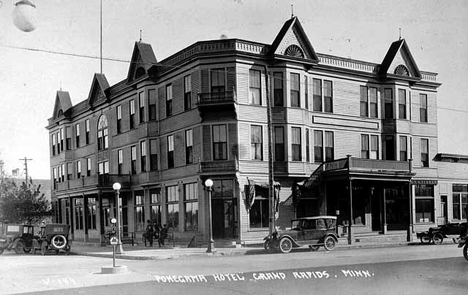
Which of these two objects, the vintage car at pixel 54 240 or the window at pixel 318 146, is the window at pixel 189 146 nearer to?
the window at pixel 318 146

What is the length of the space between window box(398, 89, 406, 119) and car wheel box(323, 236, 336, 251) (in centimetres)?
1400

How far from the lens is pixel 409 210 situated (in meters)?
33.4

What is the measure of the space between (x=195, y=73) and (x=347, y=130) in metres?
10.9

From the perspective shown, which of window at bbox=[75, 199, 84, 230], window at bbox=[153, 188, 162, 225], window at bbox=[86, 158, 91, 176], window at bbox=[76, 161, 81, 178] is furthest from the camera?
window at bbox=[76, 161, 81, 178]

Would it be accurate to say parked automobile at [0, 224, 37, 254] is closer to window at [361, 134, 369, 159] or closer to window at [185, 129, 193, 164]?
window at [185, 129, 193, 164]

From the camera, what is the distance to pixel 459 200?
39.2 metres

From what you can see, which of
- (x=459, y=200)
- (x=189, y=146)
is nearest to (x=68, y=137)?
(x=189, y=146)

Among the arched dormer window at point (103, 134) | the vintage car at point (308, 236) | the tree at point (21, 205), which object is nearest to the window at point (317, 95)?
the vintage car at point (308, 236)

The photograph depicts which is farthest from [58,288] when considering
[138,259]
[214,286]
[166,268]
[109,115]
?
[109,115]

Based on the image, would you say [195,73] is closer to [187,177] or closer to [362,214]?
[187,177]

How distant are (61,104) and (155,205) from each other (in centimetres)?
2047

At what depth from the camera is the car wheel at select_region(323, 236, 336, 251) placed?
84.2 feet

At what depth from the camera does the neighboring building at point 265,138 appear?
2995 cm

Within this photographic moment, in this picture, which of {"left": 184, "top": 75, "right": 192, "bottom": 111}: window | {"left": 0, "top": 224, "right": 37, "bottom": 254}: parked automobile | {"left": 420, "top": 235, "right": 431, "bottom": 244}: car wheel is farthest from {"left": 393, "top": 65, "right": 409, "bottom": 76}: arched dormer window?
{"left": 0, "top": 224, "right": 37, "bottom": 254}: parked automobile
